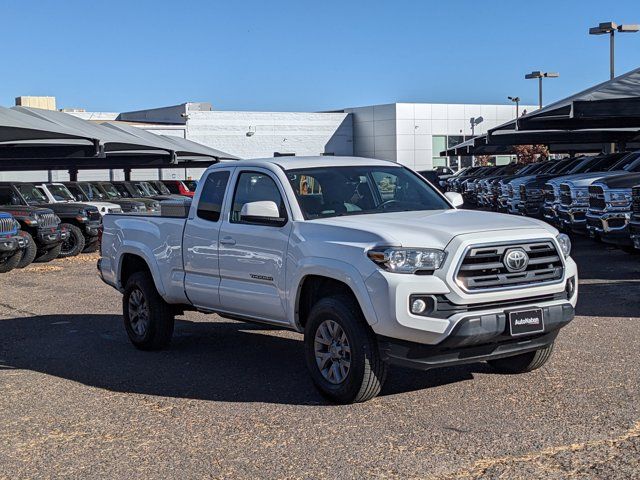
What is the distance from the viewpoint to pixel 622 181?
15.8 meters

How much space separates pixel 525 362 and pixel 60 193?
55.2 ft

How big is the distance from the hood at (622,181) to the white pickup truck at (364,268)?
8382 millimetres

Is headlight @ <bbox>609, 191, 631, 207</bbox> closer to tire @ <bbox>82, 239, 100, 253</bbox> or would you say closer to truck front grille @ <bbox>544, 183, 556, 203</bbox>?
truck front grille @ <bbox>544, 183, 556, 203</bbox>

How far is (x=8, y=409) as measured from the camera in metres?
7.04

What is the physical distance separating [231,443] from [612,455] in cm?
233

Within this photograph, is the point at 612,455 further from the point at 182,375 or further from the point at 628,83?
the point at 628,83

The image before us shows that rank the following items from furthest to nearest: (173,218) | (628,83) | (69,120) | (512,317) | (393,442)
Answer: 1. (69,120)
2. (628,83)
3. (173,218)
4. (512,317)
5. (393,442)

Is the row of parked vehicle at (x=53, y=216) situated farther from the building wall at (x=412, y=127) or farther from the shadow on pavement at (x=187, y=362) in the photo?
the building wall at (x=412, y=127)

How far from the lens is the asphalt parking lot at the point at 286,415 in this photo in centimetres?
549

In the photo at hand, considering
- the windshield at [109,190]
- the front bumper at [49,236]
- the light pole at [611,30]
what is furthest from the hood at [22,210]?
the light pole at [611,30]

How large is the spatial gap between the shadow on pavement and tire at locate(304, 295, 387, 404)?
24 centimetres

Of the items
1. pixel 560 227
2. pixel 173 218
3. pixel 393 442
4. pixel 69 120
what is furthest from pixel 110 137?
pixel 393 442

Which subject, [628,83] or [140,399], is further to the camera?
[628,83]

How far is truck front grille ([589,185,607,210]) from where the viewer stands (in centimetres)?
1598
